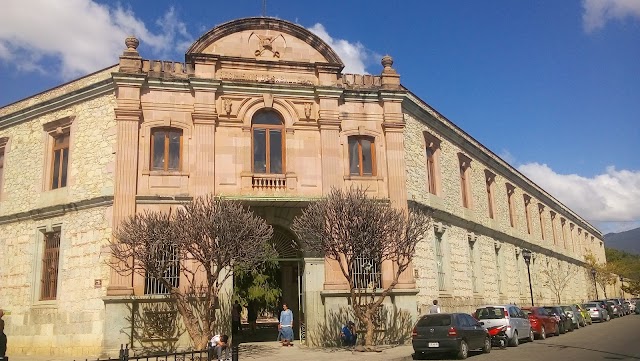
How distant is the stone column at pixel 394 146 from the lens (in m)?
20.1

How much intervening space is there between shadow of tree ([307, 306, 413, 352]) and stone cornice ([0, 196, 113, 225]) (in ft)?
27.7

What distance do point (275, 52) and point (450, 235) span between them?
1157cm

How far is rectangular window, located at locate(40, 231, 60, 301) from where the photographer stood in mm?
19688

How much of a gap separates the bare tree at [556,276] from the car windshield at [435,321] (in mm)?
26914

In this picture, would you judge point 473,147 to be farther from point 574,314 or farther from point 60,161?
point 60,161

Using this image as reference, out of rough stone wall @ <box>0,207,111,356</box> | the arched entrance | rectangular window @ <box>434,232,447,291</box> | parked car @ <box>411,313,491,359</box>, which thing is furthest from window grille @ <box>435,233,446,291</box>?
rough stone wall @ <box>0,207,111,356</box>

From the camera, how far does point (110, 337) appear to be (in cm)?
1680

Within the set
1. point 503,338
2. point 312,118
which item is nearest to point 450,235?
point 503,338

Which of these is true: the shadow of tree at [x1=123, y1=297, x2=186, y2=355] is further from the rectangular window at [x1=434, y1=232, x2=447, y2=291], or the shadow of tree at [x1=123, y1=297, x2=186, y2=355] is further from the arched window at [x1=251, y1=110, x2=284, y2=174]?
the rectangular window at [x1=434, y1=232, x2=447, y2=291]

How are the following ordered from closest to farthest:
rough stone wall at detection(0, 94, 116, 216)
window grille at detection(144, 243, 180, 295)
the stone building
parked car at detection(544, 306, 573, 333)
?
1. window grille at detection(144, 243, 180, 295)
2. the stone building
3. rough stone wall at detection(0, 94, 116, 216)
4. parked car at detection(544, 306, 573, 333)

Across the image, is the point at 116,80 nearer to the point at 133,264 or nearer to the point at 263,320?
the point at 133,264

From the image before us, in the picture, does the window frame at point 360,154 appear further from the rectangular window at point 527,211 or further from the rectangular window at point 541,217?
the rectangular window at point 541,217

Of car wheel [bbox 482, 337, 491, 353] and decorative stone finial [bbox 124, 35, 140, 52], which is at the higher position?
decorative stone finial [bbox 124, 35, 140, 52]

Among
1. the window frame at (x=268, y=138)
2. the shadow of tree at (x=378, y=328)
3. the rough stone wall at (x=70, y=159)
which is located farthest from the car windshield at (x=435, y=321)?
the rough stone wall at (x=70, y=159)
